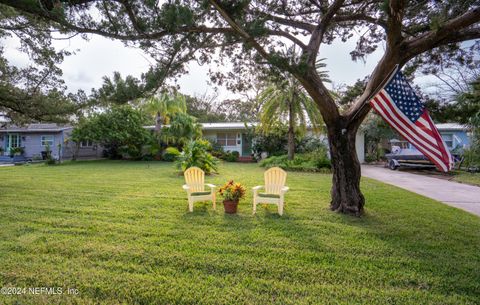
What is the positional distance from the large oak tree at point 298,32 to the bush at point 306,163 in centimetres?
756

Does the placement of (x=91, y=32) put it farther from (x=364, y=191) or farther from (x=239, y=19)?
(x=364, y=191)

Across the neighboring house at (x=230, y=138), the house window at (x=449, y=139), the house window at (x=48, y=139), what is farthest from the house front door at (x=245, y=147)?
the house window at (x=48, y=139)

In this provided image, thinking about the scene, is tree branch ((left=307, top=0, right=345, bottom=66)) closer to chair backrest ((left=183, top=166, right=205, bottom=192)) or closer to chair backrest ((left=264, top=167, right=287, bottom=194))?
chair backrest ((left=264, top=167, right=287, bottom=194))

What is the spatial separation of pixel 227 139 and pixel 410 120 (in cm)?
1851

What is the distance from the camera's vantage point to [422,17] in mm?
5281

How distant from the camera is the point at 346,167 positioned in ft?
17.1

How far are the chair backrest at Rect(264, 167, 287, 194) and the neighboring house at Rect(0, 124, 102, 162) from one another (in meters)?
19.8

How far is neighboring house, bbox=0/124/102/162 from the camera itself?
2030cm

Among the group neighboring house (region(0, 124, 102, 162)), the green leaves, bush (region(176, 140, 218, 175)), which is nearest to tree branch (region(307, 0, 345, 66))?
the green leaves

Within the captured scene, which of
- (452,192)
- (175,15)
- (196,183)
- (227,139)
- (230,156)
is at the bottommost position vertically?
(452,192)

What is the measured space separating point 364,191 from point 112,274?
7.32 meters

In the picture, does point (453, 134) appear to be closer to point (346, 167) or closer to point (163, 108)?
point (346, 167)

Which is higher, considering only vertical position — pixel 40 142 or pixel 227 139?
pixel 227 139

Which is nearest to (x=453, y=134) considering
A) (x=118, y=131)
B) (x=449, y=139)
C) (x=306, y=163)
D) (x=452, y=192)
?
(x=449, y=139)
